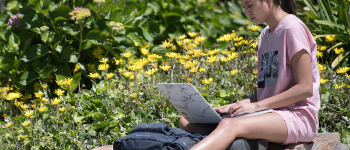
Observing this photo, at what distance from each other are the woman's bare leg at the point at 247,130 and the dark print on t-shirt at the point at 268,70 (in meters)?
0.24

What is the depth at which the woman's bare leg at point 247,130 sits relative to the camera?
65.0 inches

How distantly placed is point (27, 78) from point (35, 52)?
10.0 inches

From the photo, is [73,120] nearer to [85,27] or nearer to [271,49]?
[85,27]

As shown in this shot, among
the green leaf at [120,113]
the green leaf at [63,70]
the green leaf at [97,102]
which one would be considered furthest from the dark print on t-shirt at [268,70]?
the green leaf at [63,70]

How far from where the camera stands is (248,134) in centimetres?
174

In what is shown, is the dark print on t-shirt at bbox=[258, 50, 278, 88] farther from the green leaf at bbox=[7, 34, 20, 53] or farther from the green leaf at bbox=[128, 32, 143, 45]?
the green leaf at bbox=[7, 34, 20, 53]

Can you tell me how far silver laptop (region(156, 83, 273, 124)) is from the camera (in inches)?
72.2

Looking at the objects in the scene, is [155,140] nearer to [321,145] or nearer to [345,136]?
[321,145]

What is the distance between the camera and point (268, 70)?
200 centimetres

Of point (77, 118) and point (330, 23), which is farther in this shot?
point (330, 23)

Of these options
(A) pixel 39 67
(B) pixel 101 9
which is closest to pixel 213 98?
(B) pixel 101 9

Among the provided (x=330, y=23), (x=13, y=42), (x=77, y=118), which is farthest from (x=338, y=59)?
(x=13, y=42)

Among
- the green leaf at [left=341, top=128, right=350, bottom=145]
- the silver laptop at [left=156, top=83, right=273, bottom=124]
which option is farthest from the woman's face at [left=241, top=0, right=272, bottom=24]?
the green leaf at [left=341, top=128, right=350, bottom=145]

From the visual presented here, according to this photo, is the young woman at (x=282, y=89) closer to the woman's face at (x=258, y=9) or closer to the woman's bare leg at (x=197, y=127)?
the woman's face at (x=258, y=9)
